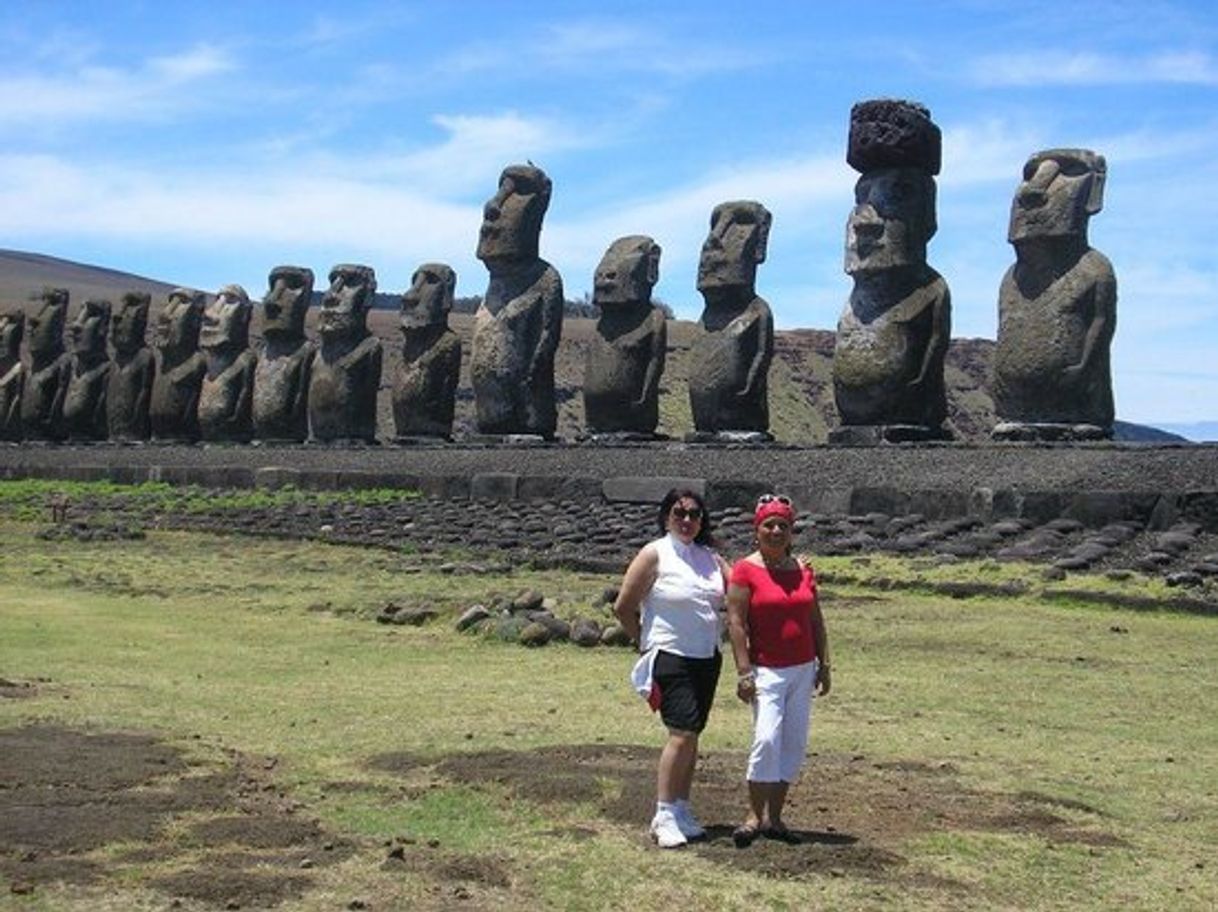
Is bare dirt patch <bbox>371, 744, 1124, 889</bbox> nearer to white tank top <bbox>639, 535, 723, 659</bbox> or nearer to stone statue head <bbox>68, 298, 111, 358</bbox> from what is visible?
white tank top <bbox>639, 535, 723, 659</bbox>

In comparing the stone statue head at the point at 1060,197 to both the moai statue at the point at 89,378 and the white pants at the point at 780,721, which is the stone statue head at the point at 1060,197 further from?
the moai statue at the point at 89,378

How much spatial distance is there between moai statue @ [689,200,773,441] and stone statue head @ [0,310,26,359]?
2212 cm

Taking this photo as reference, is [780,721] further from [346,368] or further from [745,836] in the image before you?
[346,368]

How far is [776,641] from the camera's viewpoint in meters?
6.83

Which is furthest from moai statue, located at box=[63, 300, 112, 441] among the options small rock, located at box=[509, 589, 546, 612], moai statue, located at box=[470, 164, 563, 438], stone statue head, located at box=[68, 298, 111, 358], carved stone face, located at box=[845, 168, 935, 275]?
small rock, located at box=[509, 589, 546, 612]

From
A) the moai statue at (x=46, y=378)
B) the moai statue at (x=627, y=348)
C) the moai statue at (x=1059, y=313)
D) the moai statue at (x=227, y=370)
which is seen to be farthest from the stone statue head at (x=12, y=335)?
the moai statue at (x=1059, y=313)

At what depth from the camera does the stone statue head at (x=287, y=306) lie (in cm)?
3250

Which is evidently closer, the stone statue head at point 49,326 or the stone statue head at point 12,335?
the stone statue head at point 49,326

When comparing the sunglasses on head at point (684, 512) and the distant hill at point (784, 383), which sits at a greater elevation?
the distant hill at point (784, 383)

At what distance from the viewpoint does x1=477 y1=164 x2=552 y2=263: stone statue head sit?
89.8 ft

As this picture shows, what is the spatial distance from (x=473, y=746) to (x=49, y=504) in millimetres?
18958

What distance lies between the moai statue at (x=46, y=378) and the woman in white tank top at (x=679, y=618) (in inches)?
1310

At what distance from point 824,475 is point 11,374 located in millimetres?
25693

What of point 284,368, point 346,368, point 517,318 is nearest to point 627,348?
point 517,318
